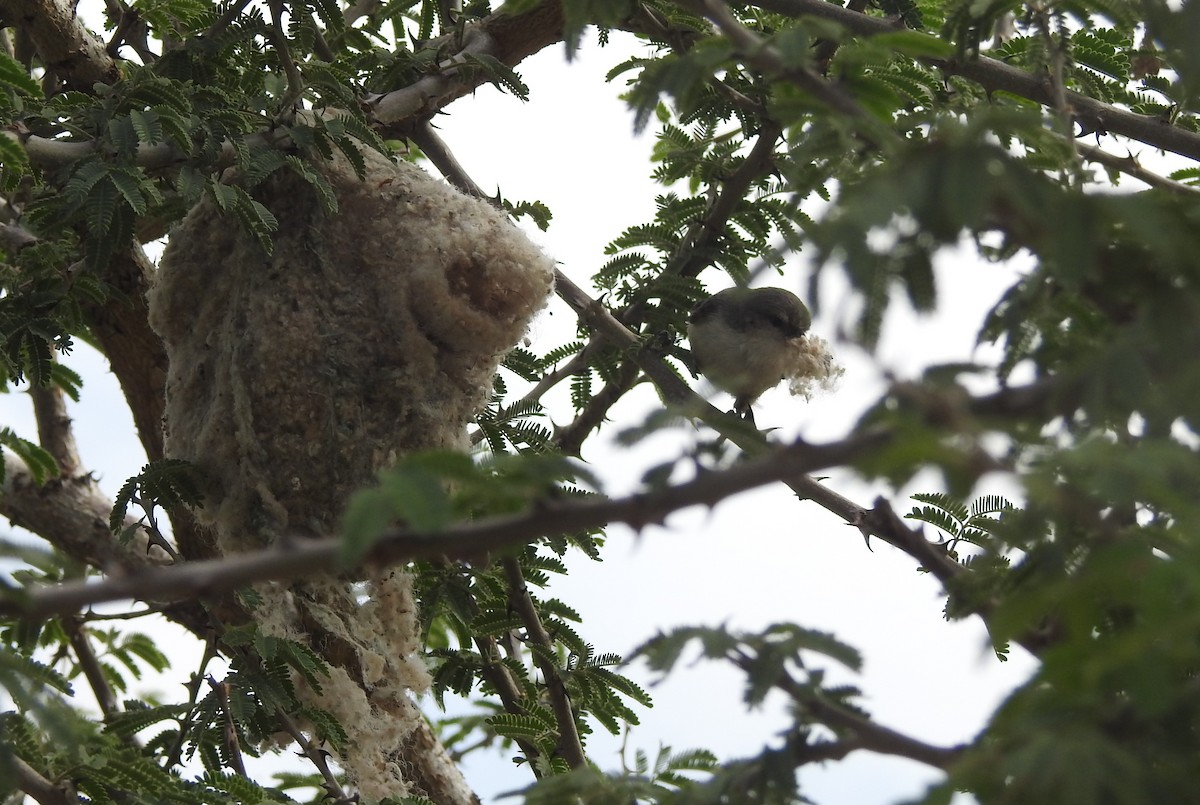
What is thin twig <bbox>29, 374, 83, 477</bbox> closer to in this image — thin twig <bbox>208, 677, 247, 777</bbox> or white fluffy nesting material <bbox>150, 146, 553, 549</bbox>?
white fluffy nesting material <bbox>150, 146, 553, 549</bbox>

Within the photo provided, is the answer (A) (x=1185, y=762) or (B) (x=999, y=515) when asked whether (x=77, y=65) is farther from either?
(A) (x=1185, y=762)

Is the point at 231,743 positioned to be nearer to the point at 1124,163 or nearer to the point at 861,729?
the point at 861,729

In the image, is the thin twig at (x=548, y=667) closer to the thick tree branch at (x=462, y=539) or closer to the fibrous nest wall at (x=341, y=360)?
the fibrous nest wall at (x=341, y=360)

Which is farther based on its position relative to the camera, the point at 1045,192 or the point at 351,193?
the point at 351,193

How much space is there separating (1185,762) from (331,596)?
245cm

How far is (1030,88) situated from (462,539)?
2.00 meters

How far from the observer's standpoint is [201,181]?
2.96 meters

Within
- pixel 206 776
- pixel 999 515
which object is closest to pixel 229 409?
pixel 206 776

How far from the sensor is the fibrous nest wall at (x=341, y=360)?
3.20 m

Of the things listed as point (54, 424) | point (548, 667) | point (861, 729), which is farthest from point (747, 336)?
point (54, 424)

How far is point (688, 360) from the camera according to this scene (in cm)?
368

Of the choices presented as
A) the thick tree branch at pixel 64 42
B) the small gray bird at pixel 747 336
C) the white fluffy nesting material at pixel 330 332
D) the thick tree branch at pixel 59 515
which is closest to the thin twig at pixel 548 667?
the white fluffy nesting material at pixel 330 332

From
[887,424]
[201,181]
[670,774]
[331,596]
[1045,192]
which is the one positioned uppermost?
[201,181]

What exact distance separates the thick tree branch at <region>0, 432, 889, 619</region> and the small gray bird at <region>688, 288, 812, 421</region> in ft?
7.98
